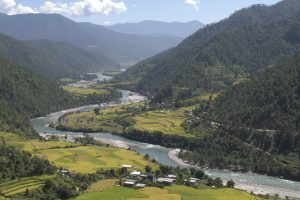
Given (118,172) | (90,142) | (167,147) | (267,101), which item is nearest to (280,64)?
(267,101)

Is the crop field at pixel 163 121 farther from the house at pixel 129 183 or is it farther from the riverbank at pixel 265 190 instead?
the house at pixel 129 183

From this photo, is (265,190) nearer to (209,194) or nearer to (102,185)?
(209,194)

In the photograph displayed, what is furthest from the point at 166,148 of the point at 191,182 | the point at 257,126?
the point at 191,182

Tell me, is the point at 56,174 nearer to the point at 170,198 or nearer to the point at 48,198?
the point at 48,198

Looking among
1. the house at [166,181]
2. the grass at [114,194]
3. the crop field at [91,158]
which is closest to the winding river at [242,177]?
the crop field at [91,158]

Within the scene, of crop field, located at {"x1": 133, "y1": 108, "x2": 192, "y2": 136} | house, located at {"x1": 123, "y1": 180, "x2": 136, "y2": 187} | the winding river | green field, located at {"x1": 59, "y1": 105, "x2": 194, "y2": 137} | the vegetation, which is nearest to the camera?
the vegetation

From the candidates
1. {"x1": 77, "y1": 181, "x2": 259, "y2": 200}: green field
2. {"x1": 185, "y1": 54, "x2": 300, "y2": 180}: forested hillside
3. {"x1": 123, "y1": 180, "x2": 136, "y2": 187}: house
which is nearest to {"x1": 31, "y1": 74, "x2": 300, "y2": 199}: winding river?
{"x1": 185, "y1": 54, "x2": 300, "y2": 180}: forested hillside

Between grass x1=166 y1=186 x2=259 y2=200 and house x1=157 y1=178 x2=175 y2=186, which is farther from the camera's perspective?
house x1=157 y1=178 x2=175 y2=186

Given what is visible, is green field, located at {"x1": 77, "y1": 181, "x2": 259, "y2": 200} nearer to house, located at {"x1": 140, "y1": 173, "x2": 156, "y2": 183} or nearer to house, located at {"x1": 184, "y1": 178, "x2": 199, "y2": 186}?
house, located at {"x1": 184, "y1": 178, "x2": 199, "y2": 186}
